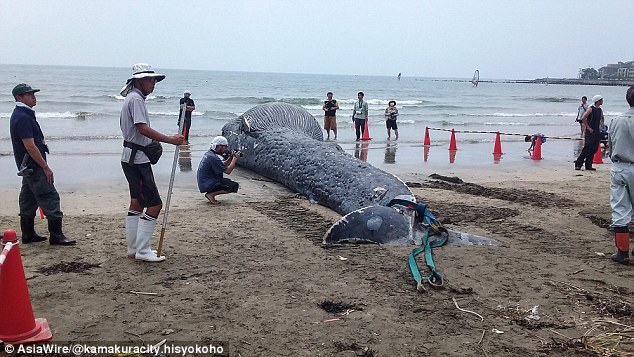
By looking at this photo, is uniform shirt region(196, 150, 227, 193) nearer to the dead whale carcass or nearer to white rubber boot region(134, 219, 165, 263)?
the dead whale carcass

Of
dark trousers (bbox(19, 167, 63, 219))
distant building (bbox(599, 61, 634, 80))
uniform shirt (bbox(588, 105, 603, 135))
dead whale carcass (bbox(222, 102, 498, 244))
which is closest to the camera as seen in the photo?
dark trousers (bbox(19, 167, 63, 219))

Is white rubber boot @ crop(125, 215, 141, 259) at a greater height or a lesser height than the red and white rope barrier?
lesser

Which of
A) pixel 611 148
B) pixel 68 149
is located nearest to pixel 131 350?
pixel 611 148

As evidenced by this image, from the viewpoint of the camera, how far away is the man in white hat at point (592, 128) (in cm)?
1205

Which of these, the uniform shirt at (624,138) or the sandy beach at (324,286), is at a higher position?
the uniform shirt at (624,138)

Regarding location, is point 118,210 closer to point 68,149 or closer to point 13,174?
point 13,174

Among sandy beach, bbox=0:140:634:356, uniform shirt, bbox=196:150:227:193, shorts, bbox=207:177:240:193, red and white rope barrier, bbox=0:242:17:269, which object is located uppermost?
red and white rope barrier, bbox=0:242:17:269

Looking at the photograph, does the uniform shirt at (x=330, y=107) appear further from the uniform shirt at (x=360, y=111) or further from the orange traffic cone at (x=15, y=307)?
the orange traffic cone at (x=15, y=307)

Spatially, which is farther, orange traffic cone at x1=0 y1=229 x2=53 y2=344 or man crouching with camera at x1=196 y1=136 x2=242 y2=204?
man crouching with camera at x1=196 y1=136 x2=242 y2=204

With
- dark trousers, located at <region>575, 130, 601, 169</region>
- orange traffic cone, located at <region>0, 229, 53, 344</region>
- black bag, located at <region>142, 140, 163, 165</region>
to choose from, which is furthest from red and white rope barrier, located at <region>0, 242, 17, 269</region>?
dark trousers, located at <region>575, 130, 601, 169</region>

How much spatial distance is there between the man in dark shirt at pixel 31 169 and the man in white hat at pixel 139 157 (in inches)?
41.4

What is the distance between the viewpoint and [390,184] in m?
7.24

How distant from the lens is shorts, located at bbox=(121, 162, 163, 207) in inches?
214

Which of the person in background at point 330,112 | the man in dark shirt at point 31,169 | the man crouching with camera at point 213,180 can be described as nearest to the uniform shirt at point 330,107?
the person in background at point 330,112
